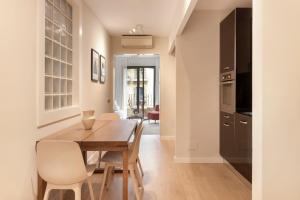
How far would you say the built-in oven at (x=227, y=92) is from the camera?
3.63 m

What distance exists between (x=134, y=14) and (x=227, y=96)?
7.46 feet

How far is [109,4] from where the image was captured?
4289 millimetres

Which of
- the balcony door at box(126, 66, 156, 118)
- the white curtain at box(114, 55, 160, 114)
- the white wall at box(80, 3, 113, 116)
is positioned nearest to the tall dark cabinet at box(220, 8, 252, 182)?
the white wall at box(80, 3, 113, 116)

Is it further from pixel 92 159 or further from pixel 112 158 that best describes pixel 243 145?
pixel 92 159

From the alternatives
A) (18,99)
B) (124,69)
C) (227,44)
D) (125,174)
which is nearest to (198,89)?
(227,44)

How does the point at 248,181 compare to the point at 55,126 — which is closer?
the point at 55,126

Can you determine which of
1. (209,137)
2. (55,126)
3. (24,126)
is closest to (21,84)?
(24,126)

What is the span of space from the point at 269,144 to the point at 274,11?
70 cm

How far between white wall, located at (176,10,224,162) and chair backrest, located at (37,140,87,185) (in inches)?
102

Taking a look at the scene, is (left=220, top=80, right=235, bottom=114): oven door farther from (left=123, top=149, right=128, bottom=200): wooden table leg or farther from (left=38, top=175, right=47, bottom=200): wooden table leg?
(left=38, top=175, right=47, bottom=200): wooden table leg

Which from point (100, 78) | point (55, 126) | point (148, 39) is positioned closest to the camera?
point (55, 126)

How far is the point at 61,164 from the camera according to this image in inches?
79.3

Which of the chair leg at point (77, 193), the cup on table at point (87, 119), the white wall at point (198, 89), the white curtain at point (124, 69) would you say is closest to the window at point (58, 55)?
the cup on table at point (87, 119)

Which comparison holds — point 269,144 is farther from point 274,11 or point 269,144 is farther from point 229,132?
point 229,132
